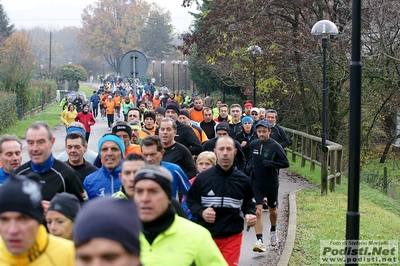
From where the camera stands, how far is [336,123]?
82.2ft

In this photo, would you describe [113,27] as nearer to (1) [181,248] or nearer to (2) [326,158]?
(2) [326,158]

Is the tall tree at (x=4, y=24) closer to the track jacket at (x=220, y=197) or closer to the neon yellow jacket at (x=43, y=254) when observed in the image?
the track jacket at (x=220, y=197)

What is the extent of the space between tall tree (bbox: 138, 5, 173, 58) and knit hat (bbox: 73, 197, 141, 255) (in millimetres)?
117297

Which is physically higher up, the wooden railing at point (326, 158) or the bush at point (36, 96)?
the bush at point (36, 96)

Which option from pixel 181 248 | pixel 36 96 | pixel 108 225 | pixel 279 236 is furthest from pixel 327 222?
pixel 36 96

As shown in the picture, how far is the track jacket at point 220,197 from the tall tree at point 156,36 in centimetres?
11292

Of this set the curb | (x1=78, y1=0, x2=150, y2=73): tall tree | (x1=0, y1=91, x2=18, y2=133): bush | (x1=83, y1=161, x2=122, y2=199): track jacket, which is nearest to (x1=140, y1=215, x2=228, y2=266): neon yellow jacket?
(x1=83, y1=161, x2=122, y2=199): track jacket

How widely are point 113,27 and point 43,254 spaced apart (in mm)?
131895

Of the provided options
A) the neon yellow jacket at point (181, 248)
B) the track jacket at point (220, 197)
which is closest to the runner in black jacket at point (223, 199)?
the track jacket at point (220, 197)

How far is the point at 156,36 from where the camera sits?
396 ft

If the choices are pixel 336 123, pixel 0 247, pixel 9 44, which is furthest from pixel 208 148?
pixel 9 44

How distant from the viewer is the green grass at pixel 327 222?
10195 millimetres

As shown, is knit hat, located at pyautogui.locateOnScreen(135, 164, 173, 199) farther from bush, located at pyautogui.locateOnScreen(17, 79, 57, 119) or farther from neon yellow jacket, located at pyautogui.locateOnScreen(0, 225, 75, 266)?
bush, located at pyautogui.locateOnScreen(17, 79, 57, 119)

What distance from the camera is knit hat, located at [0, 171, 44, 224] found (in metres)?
3.25
